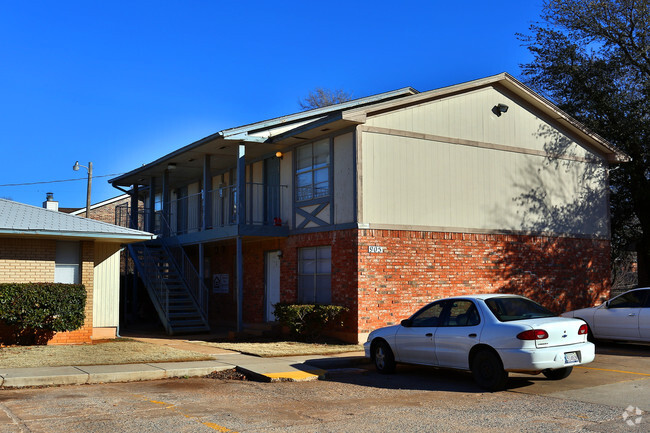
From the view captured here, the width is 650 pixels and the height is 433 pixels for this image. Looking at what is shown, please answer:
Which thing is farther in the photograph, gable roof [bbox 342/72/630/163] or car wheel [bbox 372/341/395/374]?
gable roof [bbox 342/72/630/163]

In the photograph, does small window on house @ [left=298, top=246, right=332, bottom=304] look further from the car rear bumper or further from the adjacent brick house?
the car rear bumper

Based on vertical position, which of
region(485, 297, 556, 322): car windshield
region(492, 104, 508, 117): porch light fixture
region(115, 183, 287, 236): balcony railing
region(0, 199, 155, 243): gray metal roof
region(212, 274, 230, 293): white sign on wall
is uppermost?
region(492, 104, 508, 117): porch light fixture

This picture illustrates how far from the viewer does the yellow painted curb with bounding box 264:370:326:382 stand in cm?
1103

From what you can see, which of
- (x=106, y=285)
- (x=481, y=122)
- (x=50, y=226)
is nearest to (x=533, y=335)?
(x=481, y=122)

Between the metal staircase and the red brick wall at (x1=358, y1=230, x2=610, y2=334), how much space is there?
633 centimetres

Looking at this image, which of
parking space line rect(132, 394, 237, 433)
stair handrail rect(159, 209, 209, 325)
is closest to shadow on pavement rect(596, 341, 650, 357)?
parking space line rect(132, 394, 237, 433)

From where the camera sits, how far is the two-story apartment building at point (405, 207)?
16609 mm

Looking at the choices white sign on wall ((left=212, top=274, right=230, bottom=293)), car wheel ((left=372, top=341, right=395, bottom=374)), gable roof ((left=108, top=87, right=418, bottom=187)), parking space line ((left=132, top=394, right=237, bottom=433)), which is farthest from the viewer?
white sign on wall ((left=212, top=274, right=230, bottom=293))

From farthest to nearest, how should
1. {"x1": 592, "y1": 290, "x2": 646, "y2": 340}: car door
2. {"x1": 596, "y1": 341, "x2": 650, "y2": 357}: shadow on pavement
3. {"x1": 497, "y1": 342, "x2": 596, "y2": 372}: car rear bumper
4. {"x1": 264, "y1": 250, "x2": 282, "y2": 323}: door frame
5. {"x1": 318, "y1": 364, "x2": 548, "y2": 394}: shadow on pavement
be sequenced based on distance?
{"x1": 264, "y1": 250, "x2": 282, "y2": 323}: door frame
{"x1": 592, "y1": 290, "x2": 646, "y2": 340}: car door
{"x1": 596, "y1": 341, "x2": 650, "y2": 357}: shadow on pavement
{"x1": 318, "y1": 364, "x2": 548, "y2": 394}: shadow on pavement
{"x1": 497, "y1": 342, "x2": 596, "y2": 372}: car rear bumper

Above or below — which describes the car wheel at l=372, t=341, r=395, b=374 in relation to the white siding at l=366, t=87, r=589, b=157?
below

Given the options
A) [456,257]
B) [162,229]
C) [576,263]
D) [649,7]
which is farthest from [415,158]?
[162,229]

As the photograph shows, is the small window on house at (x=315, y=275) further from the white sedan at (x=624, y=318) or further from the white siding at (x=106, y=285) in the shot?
the white sedan at (x=624, y=318)

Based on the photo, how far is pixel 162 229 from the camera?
83.8 feet

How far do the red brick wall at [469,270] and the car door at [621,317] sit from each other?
3508 mm
